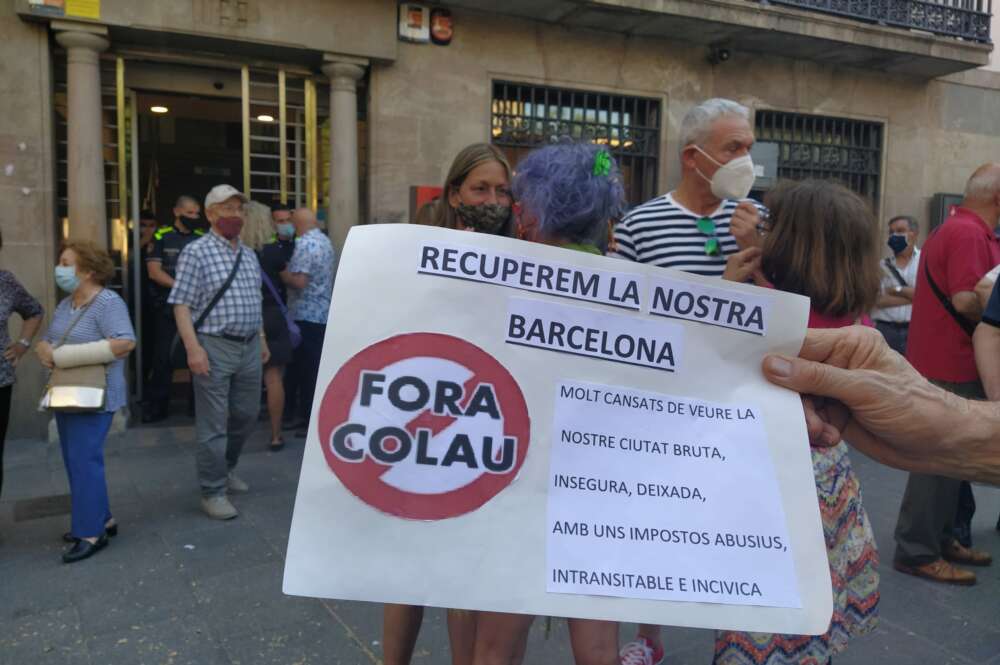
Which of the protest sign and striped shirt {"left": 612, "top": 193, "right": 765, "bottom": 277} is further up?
striped shirt {"left": 612, "top": 193, "right": 765, "bottom": 277}

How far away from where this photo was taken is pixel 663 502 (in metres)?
1.29

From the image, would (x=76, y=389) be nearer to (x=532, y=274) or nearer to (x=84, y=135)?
(x=532, y=274)

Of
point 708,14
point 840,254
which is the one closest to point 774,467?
point 840,254

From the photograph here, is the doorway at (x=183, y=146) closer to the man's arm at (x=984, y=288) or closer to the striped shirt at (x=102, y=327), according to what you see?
the striped shirt at (x=102, y=327)

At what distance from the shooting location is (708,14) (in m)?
8.45

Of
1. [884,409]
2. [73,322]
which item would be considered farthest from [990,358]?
[73,322]

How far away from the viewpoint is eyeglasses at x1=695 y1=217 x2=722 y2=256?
2.77 meters

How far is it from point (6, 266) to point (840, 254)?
6893mm

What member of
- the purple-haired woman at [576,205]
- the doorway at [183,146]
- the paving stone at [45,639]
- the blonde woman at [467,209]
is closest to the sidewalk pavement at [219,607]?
the paving stone at [45,639]

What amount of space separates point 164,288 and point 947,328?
635cm

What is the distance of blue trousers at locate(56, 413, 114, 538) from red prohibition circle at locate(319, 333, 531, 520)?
3.50 meters

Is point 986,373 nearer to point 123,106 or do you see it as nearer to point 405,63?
point 405,63

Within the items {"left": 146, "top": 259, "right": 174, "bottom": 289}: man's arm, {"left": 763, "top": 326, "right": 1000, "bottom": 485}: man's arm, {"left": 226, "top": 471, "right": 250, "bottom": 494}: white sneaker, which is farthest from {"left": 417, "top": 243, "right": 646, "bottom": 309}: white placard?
{"left": 146, "top": 259, "right": 174, "bottom": 289}: man's arm

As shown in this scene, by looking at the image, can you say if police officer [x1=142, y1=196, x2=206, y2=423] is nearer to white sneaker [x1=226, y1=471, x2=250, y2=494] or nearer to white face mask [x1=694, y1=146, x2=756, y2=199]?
white sneaker [x1=226, y1=471, x2=250, y2=494]
